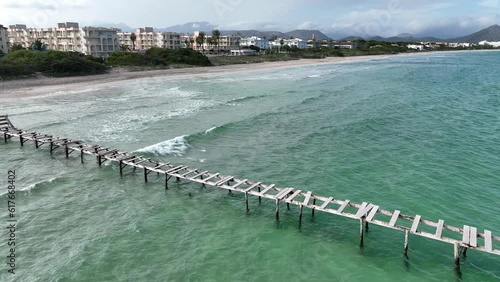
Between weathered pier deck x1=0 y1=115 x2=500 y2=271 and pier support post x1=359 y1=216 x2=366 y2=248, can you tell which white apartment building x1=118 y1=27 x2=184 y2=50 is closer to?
weathered pier deck x1=0 y1=115 x2=500 y2=271

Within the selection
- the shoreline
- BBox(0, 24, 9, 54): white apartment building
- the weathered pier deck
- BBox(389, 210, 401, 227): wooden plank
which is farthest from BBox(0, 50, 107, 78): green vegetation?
BBox(389, 210, 401, 227): wooden plank

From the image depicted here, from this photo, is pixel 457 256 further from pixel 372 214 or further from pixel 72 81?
pixel 72 81

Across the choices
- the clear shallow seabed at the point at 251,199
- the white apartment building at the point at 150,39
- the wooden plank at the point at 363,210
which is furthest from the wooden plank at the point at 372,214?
the white apartment building at the point at 150,39

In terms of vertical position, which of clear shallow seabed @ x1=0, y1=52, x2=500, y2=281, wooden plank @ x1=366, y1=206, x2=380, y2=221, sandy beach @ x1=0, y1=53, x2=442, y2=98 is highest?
sandy beach @ x1=0, y1=53, x2=442, y2=98

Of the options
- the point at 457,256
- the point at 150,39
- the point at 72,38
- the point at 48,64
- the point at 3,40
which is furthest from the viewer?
the point at 150,39

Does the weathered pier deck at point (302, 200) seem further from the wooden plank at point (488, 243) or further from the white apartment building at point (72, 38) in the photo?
the white apartment building at point (72, 38)

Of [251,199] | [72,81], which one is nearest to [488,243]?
[251,199]
